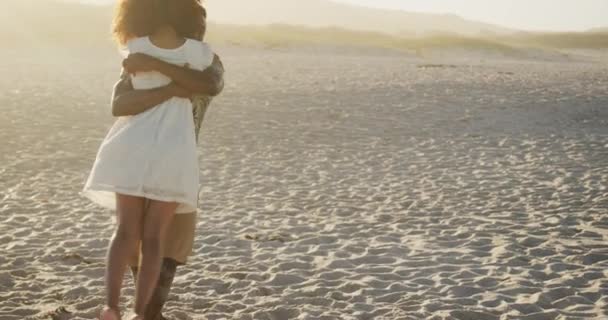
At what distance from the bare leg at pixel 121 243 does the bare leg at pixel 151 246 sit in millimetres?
51

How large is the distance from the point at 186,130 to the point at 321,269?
2.35m

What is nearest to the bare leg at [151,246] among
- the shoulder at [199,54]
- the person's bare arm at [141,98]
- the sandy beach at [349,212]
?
the person's bare arm at [141,98]

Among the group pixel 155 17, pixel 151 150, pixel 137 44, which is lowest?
pixel 151 150

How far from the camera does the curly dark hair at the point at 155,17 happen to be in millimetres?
3713

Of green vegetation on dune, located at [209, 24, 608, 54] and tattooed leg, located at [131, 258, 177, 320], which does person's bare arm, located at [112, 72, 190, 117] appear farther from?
green vegetation on dune, located at [209, 24, 608, 54]

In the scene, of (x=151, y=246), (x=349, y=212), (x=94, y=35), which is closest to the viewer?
(x=151, y=246)

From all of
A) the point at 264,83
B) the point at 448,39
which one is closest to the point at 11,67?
the point at 264,83

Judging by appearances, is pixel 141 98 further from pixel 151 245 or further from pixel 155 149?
pixel 151 245

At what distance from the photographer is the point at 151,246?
3789 millimetres

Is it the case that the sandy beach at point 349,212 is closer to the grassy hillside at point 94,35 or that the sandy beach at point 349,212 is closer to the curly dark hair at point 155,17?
the curly dark hair at point 155,17

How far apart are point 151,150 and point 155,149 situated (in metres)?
0.02

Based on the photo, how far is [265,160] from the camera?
10523 mm

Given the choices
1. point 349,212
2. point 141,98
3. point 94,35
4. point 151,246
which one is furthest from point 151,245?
point 94,35

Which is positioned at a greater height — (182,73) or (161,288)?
(182,73)
